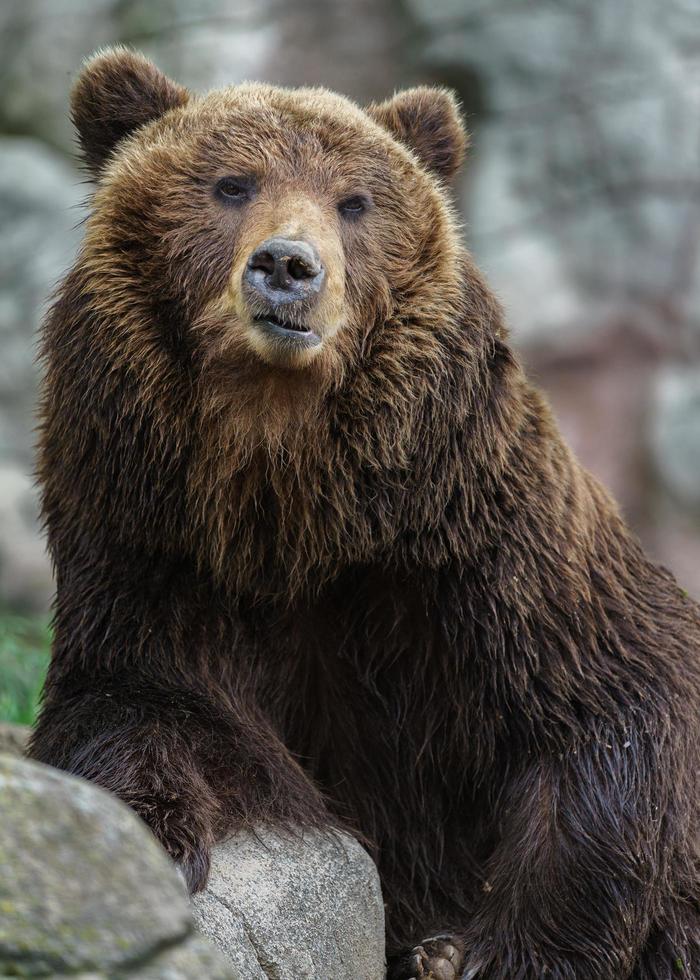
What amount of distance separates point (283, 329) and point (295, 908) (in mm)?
1933

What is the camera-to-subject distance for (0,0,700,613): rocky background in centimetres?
1339

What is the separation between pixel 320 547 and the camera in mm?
5480

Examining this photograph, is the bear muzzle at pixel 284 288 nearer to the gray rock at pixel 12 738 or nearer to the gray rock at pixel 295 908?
the gray rock at pixel 295 908

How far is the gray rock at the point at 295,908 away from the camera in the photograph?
4918mm

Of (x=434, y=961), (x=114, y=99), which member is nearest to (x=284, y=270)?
(x=114, y=99)

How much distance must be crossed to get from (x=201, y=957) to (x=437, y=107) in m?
4.17

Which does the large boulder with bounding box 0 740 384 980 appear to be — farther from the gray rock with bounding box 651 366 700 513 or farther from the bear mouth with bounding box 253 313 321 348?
the gray rock with bounding box 651 366 700 513

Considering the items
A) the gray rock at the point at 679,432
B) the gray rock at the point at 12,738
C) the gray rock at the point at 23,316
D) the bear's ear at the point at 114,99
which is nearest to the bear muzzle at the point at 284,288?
the bear's ear at the point at 114,99

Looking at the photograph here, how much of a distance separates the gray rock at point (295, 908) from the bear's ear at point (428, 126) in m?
2.79

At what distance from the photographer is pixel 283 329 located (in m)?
5.03

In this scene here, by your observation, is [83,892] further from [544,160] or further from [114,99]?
[544,160]

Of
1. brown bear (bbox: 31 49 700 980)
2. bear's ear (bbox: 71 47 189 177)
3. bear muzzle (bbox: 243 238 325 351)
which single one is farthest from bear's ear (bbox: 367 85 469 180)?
bear muzzle (bbox: 243 238 325 351)

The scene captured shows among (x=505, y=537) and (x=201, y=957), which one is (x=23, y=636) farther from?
(x=201, y=957)

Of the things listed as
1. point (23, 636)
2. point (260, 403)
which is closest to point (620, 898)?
point (260, 403)
